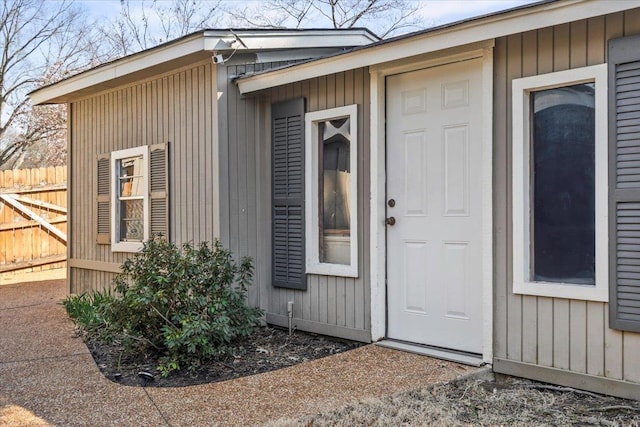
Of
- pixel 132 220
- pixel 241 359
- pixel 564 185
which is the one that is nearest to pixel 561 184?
pixel 564 185

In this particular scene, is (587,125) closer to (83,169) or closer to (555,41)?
(555,41)

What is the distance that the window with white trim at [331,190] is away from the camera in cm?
472

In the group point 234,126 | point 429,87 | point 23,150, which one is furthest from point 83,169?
point 23,150

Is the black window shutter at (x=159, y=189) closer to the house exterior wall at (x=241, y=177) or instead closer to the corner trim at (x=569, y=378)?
the house exterior wall at (x=241, y=177)

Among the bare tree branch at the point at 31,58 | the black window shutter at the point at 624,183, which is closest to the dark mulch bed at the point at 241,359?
the black window shutter at the point at 624,183

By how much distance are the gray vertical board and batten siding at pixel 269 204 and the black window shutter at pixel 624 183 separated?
5.99 ft

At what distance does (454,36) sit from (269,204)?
2.31 meters

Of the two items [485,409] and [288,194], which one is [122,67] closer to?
[288,194]

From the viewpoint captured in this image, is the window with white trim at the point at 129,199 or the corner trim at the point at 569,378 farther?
the window with white trim at the point at 129,199

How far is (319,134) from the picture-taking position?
16.5ft

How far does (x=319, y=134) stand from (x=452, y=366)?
2.23 metres

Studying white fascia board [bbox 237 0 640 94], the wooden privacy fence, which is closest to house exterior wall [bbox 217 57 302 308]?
white fascia board [bbox 237 0 640 94]

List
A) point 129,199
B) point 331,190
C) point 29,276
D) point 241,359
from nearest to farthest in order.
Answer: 1. point 241,359
2. point 331,190
3. point 129,199
4. point 29,276

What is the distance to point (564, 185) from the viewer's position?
11.7 ft
